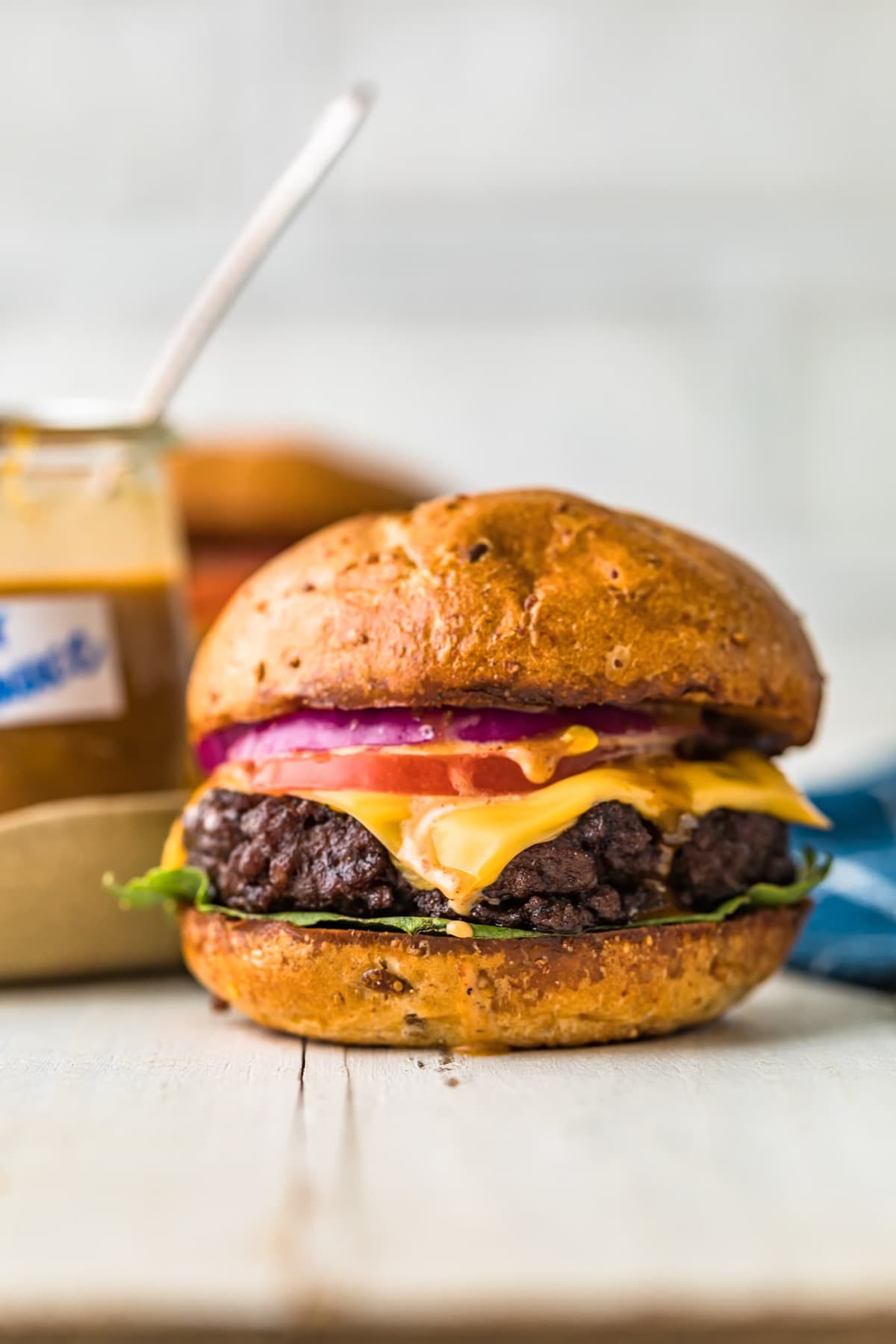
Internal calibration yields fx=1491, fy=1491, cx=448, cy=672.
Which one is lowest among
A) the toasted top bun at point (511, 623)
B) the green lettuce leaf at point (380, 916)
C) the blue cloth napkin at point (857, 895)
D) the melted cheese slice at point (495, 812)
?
the blue cloth napkin at point (857, 895)

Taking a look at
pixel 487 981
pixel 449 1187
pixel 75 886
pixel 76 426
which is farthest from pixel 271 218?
pixel 449 1187

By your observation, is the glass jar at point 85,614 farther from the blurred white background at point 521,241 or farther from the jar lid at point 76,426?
the blurred white background at point 521,241

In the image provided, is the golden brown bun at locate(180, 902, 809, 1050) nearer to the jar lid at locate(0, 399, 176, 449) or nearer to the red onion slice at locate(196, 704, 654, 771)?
the red onion slice at locate(196, 704, 654, 771)

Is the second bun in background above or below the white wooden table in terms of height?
above

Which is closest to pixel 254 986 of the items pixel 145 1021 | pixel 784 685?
pixel 145 1021

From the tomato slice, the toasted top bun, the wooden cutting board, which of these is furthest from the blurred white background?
the tomato slice

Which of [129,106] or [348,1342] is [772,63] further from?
[348,1342]

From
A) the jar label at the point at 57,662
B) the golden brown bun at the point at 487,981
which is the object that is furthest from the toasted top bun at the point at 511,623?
the jar label at the point at 57,662
